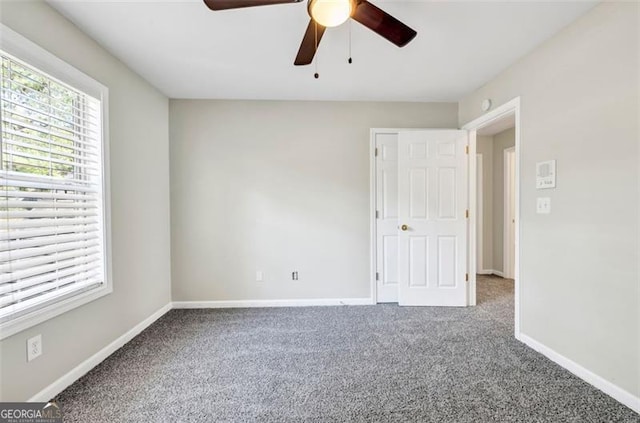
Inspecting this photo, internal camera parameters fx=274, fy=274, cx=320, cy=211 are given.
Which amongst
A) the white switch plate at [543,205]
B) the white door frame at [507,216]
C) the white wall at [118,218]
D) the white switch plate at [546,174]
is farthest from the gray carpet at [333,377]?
the white door frame at [507,216]

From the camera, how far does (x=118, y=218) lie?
Answer: 2297 millimetres

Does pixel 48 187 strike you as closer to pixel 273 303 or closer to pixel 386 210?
pixel 273 303

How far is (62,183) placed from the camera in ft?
6.00

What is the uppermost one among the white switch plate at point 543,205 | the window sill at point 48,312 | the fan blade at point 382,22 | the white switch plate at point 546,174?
the fan blade at point 382,22

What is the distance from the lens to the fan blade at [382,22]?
1316mm

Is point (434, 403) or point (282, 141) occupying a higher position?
point (282, 141)

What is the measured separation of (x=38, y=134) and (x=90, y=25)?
2.78 feet

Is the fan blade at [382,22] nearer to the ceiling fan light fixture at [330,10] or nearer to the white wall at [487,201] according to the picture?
the ceiling fan light fixture at [330,10]

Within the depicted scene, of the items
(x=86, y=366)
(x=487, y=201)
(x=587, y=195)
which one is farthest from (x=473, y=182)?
(x=86, y=366)

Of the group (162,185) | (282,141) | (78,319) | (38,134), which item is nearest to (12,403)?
(78,319)

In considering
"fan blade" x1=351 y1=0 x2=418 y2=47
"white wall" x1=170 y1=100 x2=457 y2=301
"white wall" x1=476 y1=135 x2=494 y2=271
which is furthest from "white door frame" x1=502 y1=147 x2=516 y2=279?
"fan blade" x1=351 y1=0 x2=418 y2=47

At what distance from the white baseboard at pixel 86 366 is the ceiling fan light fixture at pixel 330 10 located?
2.59 m

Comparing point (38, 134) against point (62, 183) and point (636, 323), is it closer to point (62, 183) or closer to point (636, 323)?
point (62, 183)

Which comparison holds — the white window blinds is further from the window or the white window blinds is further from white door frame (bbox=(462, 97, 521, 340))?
white door frame (bbox=(462, 97, 521, 340))
